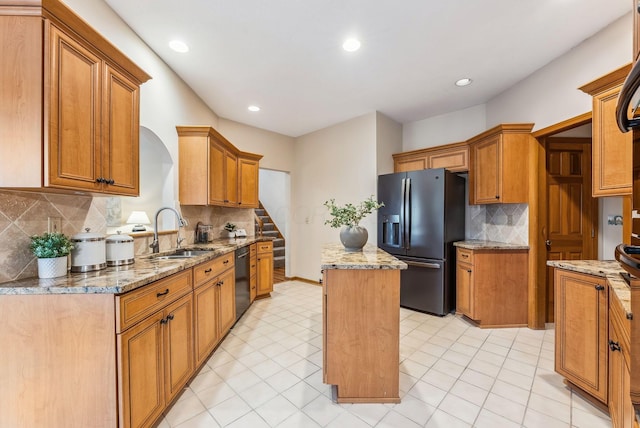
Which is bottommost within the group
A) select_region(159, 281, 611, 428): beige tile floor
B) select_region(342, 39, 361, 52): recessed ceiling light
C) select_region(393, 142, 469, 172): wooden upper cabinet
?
select_region(159, 281, 611, 428): beige tile floor

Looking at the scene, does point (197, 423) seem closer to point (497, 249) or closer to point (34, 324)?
point (34, 324)

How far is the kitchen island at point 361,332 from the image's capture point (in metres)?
1.80

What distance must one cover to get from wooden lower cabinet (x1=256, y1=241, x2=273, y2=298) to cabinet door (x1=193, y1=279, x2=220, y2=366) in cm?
148

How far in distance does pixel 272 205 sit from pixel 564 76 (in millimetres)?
6105

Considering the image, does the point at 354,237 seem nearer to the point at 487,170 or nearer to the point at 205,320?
the point at 205,320

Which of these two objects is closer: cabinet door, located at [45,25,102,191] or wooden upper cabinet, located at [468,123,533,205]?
cabinet door, located at [45,25,102,191]

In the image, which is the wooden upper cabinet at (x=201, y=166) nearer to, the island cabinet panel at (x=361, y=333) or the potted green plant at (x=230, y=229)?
the potted green plant at (x=230, y=229)

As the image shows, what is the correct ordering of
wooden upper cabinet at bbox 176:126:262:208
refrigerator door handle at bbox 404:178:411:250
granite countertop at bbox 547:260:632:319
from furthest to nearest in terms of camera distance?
refrigerator door handle at bbox 404:178:411:250, wooden upper cabinet at bbox 176:126:262:208, granite countertop at bbox 547:260:632:319

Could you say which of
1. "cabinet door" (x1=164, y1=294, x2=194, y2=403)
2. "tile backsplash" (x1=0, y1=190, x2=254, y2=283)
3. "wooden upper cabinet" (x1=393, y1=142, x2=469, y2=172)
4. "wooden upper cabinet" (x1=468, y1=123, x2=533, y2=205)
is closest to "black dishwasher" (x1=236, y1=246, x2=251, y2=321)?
"cabinet door" (x1=164, y1=294, x2=194, y2=403)

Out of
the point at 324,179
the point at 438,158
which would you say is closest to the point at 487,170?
the point at 438,158

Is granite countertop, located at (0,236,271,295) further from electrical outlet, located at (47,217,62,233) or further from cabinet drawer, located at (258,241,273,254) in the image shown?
cabinet drawer, located at (258,241,273,254)

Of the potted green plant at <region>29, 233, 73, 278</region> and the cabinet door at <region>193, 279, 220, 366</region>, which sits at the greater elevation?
the potted green plant at <region>29, 233, 73, 278</region>

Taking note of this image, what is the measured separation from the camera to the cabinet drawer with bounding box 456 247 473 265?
3.06m

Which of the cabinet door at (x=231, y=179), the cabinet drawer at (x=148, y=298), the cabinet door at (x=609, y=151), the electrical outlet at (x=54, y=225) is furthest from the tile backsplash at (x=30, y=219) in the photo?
the cabinet door at (x=609, y=151)
